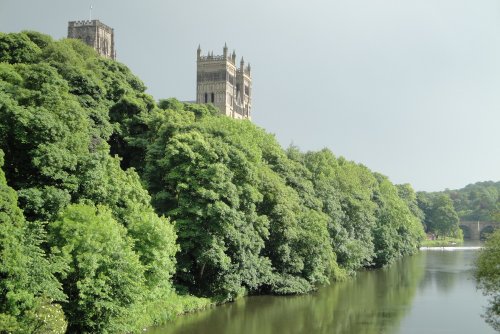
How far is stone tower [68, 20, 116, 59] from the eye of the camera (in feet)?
376

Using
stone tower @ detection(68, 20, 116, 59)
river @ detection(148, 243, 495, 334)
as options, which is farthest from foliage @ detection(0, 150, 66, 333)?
stone tower @ detection(68, 20, 116, 59)

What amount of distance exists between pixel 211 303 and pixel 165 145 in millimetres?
10896

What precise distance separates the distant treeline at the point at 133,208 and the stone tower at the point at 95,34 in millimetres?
53323

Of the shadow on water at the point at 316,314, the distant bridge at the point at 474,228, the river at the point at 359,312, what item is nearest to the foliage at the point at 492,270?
the river at the point at 359,312

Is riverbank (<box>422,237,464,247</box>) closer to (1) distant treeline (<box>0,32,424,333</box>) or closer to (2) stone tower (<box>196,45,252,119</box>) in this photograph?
(2) stone tower (<box>196,45,252,119</box>)

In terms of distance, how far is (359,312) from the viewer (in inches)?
1594

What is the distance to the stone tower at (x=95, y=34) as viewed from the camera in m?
115

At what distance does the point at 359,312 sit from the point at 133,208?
1733 cm

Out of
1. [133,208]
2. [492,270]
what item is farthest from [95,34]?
[492,270]


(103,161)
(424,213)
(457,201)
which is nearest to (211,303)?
(103,161)

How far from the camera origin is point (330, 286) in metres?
52.2

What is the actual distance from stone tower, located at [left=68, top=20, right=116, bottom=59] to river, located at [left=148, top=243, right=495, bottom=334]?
76.8 metres

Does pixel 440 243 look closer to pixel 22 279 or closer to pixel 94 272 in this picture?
pixel 94 272

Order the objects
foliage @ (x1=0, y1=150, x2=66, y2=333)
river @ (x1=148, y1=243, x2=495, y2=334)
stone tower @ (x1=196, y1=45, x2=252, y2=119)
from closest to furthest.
A: foliage @ (x1=0, y1=150, x2=66, y2=333)
river @ (x1=148, y1=243, x2=495, y2=334)
stone tower @ (x1=196, y1=45, x2=252, y2=119)
